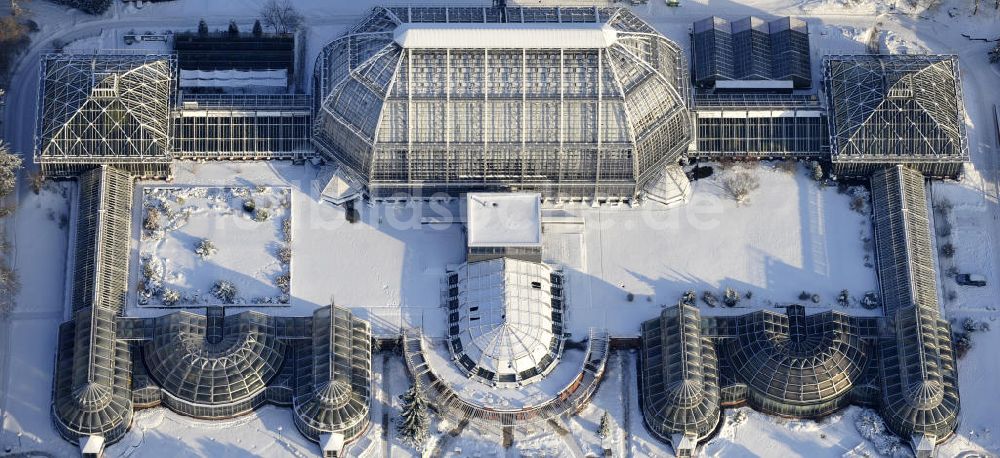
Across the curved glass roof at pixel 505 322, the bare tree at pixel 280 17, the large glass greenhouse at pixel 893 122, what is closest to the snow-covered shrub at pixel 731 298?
the curved glass roof at pixel 505 322

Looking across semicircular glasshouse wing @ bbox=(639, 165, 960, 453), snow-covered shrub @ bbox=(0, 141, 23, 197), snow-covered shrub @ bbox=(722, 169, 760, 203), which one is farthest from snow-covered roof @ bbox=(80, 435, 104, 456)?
snow-covered shrub @ bbox=(722, 169, 760, 203)

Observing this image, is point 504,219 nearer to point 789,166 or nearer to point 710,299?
point 710,299

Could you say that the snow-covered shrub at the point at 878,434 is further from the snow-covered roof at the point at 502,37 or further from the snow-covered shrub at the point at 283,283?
the snow-covered shrub at the point at 283,283

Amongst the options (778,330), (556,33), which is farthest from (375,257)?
(778,330)

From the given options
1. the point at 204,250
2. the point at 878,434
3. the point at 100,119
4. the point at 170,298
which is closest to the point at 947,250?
the point at 878,434

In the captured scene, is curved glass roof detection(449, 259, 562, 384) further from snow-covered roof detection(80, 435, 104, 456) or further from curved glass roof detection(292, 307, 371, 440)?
snow-covered roof detection(80, 435, 104, 456)
